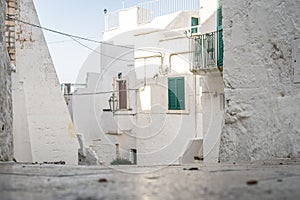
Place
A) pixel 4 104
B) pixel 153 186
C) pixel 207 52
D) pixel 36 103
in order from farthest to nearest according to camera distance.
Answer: pixel 207 52
pixel 36 103
pixel 4 104
pixel 153 186

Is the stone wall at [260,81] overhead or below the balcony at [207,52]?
below

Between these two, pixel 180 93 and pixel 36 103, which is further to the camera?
pixel 180 93

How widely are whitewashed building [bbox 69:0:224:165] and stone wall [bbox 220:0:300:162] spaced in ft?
20.3

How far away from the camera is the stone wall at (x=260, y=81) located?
14.4ft

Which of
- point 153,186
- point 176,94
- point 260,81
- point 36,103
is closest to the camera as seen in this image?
point 153,186

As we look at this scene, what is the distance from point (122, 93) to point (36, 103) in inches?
330

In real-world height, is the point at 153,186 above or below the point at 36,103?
below

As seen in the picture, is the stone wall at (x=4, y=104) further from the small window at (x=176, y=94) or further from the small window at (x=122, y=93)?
the small window at (x=122, y=93)

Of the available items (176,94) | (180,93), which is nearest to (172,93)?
(176,94)

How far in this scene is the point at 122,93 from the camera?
17.1 m

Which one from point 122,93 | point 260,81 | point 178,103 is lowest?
point 178,103

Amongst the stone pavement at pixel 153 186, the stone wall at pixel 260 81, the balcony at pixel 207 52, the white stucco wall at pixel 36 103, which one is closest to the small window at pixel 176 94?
the balcony at pixel 207 52

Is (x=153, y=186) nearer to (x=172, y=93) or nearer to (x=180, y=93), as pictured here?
(x=180, y=93)

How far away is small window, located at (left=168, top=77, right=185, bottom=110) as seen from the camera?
14266 millimetres
